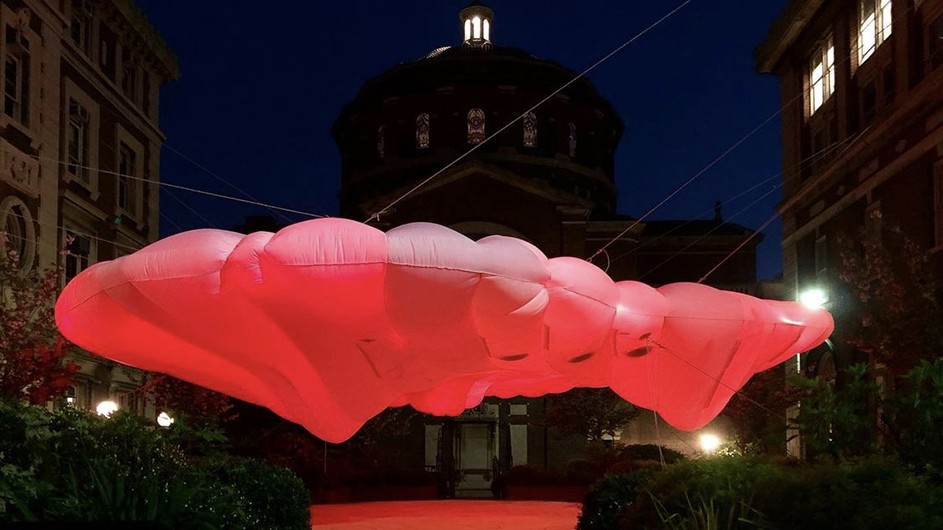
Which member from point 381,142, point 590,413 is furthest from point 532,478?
point 381,142

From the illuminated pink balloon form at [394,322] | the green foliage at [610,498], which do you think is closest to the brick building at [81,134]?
the illuminated pink balloon form at [394,322]

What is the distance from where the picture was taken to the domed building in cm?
3972

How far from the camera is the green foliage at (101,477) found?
802 centimetres

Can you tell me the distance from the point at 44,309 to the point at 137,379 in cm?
1099

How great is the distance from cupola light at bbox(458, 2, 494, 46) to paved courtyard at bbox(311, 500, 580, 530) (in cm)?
3148

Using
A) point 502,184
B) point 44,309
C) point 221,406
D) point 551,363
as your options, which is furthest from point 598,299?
point 502,184

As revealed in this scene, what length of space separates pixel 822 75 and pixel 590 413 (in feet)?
42.9

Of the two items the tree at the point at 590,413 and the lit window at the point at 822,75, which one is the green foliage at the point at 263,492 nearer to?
the tree at the point at 590,413

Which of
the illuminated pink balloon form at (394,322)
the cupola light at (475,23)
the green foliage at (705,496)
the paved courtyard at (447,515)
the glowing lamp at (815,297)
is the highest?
the cupola light at (475,23)

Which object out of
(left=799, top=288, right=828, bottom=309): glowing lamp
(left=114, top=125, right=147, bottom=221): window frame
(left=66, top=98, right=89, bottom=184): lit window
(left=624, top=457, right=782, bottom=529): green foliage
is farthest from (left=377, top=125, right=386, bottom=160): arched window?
(left=624, top=457, right=782, bottom=529): green foliage

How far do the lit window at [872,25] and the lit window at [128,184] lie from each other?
22.5 meters

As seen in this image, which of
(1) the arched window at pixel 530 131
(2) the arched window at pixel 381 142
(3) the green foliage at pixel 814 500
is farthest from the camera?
(2) the arched window at pixel 381 142

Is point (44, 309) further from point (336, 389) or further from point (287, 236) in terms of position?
point (287, 236)

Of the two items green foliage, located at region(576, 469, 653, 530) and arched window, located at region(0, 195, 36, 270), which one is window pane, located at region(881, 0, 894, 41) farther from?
arched window, located at region(0, 195, 36, 270)
